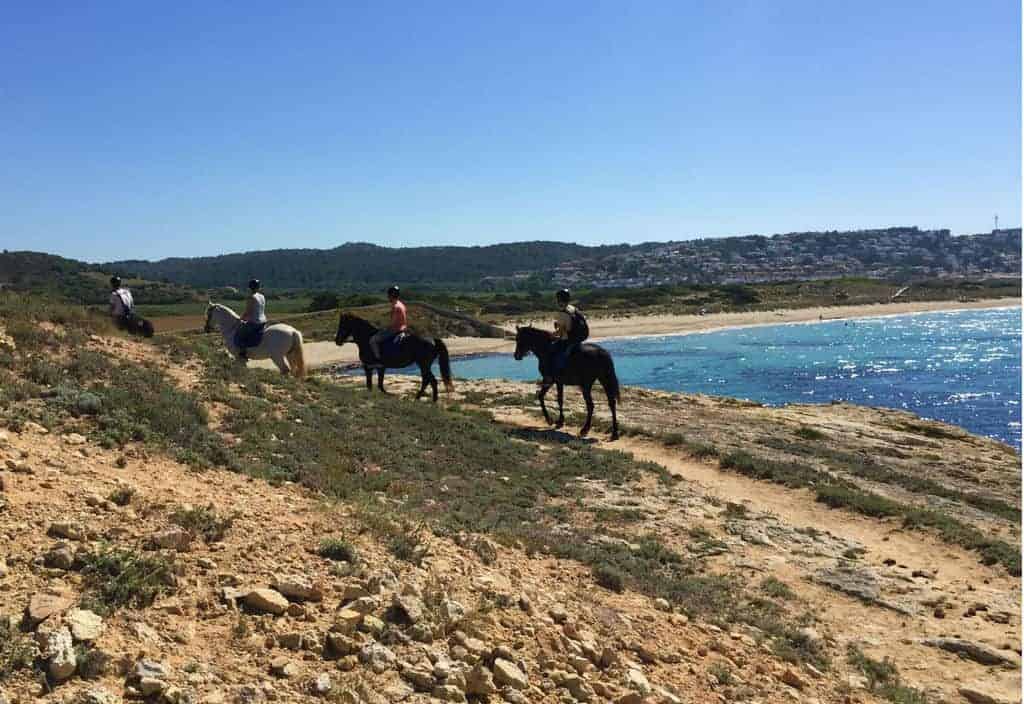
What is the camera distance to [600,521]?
1213cm

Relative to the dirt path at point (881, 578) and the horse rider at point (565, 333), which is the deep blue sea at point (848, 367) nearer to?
the dirt path at point (881, 578)

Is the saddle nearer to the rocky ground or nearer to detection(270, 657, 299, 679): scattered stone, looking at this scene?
the rocky ground

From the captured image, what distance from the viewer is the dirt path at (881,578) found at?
881cm

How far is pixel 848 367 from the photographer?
53.9 meters

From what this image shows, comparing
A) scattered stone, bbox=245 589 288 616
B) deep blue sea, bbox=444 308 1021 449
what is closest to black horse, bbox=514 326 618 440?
scattered stone, bbox=245 589 288 616

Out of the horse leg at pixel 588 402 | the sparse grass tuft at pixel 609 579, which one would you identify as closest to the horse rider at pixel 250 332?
the horse leg at pixel 588 402

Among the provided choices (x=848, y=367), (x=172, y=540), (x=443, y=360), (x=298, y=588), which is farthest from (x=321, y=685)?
(x=848, y=367)

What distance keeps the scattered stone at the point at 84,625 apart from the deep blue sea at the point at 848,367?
33706 mm

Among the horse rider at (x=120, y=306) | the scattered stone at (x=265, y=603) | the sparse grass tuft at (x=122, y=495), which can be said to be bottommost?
the scattered stone at (x=265, y=603)

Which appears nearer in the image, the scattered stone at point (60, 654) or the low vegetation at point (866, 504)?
the scattered stone at point (60, 654)

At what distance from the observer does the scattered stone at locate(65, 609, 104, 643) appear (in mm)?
5090

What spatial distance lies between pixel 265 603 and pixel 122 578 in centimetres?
108

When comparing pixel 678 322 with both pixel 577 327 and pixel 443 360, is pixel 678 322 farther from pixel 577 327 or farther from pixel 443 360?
pixel 577 327

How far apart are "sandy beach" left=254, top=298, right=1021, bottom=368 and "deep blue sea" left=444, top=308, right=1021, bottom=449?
3.24m
